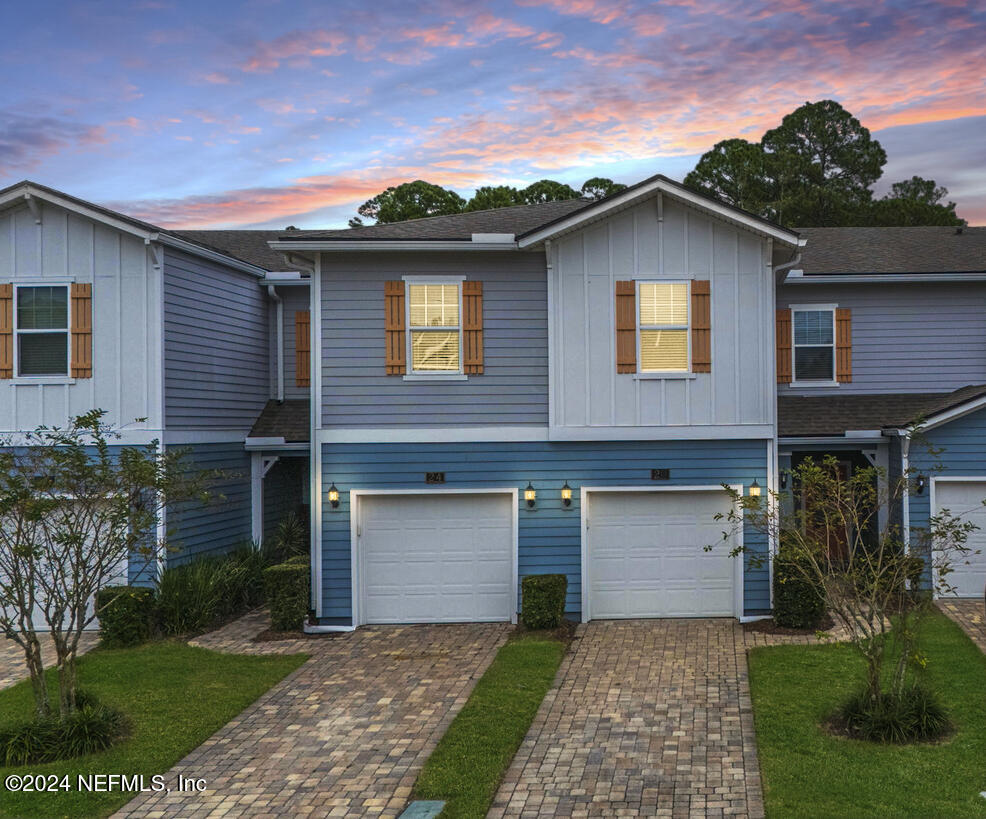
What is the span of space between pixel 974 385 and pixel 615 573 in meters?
7.99

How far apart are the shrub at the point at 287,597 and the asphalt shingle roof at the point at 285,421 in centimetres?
298

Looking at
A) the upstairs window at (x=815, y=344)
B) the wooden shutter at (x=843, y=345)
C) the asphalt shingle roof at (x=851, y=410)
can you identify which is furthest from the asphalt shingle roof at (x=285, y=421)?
the wooden shutter at (x=843, y=345)

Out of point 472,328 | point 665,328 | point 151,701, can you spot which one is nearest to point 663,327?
point 665,328

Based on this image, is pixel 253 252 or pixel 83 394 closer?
pixel 83 394

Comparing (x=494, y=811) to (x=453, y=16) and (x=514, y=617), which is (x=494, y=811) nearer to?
(x=514, y=617)

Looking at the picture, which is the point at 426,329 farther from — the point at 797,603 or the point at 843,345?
the point at 843,345

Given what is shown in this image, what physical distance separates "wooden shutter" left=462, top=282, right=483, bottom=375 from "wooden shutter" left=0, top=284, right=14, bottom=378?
22.5 feet

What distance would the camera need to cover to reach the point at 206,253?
47.4 ft

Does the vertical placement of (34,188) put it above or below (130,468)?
above

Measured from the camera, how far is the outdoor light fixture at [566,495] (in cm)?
1329

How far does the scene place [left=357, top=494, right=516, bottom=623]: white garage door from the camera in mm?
13539

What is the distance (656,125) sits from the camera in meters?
19.9

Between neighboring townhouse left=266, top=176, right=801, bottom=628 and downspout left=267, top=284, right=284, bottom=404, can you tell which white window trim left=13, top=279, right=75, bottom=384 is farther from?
downspout left=267, top=284, right=284, bottom=404

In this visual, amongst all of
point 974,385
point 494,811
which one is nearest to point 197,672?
point 494,811
